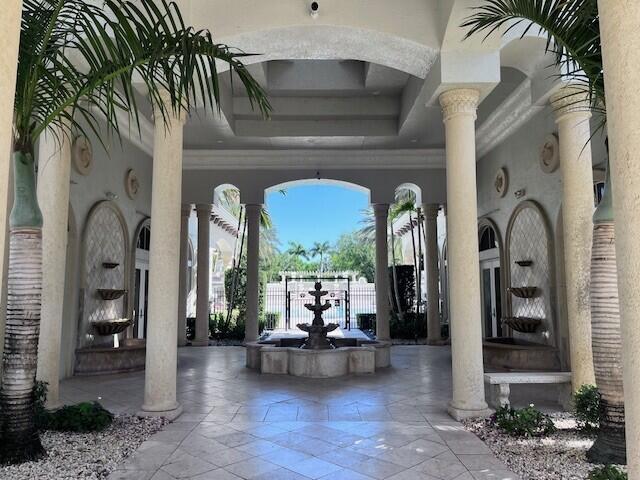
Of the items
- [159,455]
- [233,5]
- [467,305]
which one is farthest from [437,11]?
[159,455]

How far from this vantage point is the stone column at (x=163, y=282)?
5797mm

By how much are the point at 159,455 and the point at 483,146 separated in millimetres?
10811

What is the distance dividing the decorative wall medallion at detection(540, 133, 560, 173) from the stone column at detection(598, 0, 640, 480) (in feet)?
25.7

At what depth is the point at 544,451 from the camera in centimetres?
460

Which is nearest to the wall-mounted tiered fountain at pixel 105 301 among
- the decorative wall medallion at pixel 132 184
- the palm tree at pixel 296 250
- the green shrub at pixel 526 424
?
the decorative wall medallion at pixel 132 184

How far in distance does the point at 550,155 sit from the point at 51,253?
8791 mm

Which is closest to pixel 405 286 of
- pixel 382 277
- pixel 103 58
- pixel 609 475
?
pixel 382 277

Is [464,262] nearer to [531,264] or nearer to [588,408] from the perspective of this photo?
[588,408]

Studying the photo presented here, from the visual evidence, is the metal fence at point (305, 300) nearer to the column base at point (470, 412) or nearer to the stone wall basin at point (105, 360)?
the stone wall basin at point (105, 360)

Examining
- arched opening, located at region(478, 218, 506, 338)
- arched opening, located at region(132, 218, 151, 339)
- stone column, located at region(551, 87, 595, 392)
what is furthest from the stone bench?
arched opening, located at region(132, 218, 151, 339)

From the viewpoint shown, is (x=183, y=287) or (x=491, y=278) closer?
(x=491, y=278)

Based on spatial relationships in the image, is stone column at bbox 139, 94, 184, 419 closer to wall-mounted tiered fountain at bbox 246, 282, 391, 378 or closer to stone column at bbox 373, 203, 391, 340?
wall-mounted tiered fountain at bbox 246, 282, 391, 378

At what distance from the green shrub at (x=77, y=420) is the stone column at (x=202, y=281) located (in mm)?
8353

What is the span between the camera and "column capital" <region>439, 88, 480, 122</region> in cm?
620
